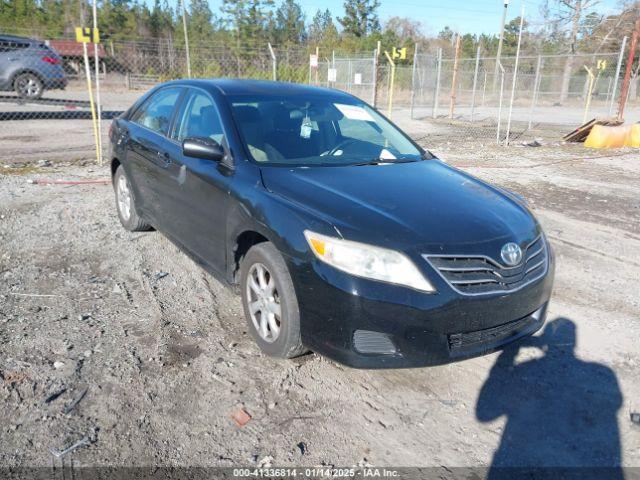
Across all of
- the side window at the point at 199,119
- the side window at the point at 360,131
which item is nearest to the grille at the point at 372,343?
the side window at the point at 199,119

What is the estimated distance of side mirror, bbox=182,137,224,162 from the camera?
3.48m

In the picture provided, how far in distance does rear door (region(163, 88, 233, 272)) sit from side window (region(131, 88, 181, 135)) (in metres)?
0.23

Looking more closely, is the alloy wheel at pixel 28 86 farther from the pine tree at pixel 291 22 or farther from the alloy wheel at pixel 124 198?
the pine tree at pixel 291 22

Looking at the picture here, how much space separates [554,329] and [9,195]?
6545 millimetres

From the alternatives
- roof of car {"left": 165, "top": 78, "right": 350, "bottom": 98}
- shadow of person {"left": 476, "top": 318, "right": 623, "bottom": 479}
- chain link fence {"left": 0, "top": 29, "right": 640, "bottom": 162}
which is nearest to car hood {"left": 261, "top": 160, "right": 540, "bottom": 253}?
shadow of person {"left": 476, "top": 318, "right": 623, "bottom": 479}

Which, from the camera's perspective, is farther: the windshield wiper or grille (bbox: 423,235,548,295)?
the windshield wiper

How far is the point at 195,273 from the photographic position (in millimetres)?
4566

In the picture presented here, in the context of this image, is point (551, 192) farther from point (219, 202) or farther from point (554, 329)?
point (219, 202)

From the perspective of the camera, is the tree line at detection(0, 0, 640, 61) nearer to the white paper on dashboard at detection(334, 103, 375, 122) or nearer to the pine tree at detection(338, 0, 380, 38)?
the pine tree at detection(338, 0, 380, 38)

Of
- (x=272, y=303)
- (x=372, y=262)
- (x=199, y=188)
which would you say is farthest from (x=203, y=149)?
(x=372, y=262)

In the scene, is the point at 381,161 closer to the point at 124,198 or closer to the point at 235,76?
the point at 124,198

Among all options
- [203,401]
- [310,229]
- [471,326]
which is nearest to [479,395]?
[471,326]

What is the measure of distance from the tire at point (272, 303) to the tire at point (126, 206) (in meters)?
2.32

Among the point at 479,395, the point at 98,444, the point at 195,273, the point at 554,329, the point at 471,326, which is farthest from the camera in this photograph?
the point at 195,273
